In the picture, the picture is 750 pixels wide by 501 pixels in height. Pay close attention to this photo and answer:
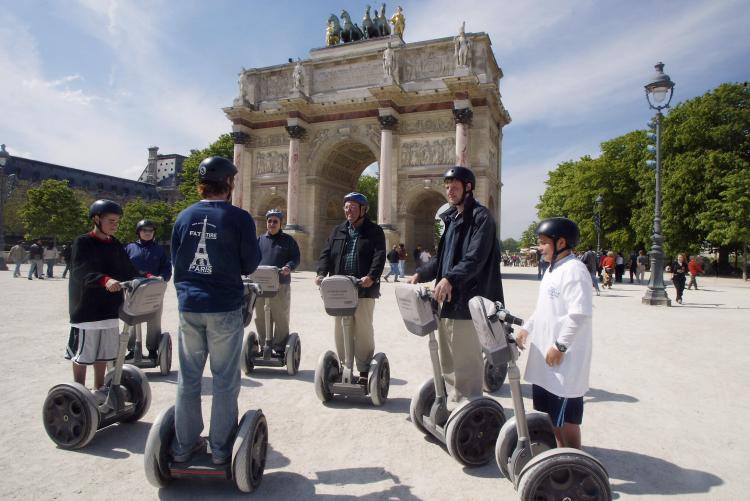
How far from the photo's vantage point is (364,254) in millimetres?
5004

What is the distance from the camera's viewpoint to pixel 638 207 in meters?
38.5

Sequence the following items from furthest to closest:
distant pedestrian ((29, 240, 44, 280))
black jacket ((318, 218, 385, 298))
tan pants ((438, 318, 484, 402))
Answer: distant pedestrian ((29, 240, 44, 280)), black jacket ((318, 218, 385, 298)), tan pants ((438, 318, 484, 402))

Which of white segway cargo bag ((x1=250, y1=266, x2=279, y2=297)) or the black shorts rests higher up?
white segway cargo bag ((x1=250, y1=266, x2=279, y2=297))

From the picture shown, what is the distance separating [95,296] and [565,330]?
3.76m

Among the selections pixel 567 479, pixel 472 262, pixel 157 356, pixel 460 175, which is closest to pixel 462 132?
pixel 157 356

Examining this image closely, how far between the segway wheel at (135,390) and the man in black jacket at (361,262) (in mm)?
1800

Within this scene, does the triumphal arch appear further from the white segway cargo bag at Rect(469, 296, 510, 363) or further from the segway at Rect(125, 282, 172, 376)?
the white segway cargo bag at Rect(469, 296, 510, 363)

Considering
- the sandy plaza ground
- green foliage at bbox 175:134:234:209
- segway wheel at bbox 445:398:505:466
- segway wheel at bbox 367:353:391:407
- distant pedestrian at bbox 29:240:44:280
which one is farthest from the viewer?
green foliage at bbox 175:134:234:209

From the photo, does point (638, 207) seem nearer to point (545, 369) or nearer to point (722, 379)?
point (722, 379)

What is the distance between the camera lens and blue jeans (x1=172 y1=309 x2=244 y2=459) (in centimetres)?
297

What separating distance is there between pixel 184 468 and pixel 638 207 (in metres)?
42.3

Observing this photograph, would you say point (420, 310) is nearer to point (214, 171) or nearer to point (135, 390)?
point (214, 171)

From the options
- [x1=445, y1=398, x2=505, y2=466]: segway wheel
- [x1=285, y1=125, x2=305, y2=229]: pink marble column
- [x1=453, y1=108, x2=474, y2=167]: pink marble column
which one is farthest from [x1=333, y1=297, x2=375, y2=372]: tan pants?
[x1=285, y1=125, x2=305, y2=229]: pink marble column

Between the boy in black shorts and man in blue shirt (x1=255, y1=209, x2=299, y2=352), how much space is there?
7.16 feet
